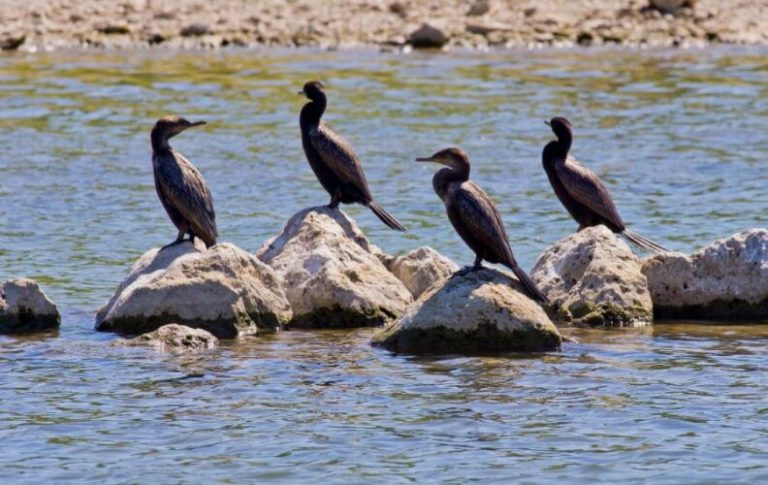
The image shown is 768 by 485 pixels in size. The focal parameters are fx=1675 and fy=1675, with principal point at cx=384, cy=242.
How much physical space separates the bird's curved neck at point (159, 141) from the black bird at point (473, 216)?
294 cm

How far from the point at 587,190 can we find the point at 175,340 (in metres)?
5.05

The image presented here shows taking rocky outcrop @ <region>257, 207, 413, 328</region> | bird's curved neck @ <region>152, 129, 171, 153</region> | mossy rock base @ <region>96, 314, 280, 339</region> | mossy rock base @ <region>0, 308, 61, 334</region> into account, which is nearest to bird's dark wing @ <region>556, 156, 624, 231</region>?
rocky outcrop @ <region>257, 207, 413, 328</region>

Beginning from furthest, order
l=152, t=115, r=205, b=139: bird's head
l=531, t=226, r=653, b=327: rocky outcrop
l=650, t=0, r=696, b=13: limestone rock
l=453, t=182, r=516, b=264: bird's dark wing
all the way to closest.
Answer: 1. l=650, t=0, r=696, b=13: limestone rock
2. l=152, t=115, r=205, b=139: bird's head
3. l=531, t=226, r=653, b=327: rocky outcrop
4. l=453, t=182, r=516, b=264: bird's dark wing

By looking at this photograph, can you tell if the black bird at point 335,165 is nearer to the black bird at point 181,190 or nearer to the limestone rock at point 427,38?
the black bird at point 181,190

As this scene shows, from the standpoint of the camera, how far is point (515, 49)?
41688 millimetres

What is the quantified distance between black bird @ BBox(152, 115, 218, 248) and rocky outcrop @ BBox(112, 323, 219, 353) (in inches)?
70.4

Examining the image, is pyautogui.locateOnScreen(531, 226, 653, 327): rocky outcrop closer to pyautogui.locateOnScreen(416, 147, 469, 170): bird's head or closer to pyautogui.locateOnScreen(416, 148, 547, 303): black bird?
pyautogui.locateOnScreen(416, 148, 547, 303): black bird

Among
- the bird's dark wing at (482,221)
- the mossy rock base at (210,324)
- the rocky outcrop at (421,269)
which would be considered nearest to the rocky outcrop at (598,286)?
the rocky outcrop at (421,269)

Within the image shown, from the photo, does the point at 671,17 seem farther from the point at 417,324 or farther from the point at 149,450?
the point at 149,450

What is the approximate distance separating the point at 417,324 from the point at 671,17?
102 feet

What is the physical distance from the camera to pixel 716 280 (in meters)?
16.2

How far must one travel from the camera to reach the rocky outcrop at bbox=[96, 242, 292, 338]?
598 inches

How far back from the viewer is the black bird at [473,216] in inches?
578

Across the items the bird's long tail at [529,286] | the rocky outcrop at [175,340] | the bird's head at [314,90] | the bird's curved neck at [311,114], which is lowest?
the rocky outcrop at [175,340]
